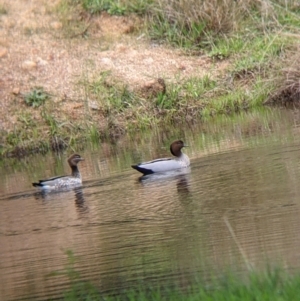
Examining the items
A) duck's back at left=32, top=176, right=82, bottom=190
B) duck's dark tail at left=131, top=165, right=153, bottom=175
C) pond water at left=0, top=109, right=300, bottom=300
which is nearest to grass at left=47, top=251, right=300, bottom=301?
pond water at left=0, top=109, right=300, bottom=300

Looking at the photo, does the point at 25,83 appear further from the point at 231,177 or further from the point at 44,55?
the point at 231,177

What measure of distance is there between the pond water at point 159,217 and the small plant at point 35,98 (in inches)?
168

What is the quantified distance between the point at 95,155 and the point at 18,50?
6.88m

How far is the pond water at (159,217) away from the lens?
9.49 metres

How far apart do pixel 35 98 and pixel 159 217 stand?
12430 mm

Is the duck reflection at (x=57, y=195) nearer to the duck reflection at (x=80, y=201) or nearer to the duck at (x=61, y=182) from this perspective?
the duck reflection at (x=80, y=201)

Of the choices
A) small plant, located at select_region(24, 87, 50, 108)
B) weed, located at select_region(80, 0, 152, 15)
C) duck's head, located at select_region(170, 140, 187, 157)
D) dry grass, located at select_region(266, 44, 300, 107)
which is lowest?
duck's head, located at select_region(170, 140, 187, 157)

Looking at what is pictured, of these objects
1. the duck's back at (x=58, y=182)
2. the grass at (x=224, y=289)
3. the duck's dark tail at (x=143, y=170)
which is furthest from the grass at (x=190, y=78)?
the grass at (x=224, y=289)

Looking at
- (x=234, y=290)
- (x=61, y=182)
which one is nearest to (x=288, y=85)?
(x=61, y=182)

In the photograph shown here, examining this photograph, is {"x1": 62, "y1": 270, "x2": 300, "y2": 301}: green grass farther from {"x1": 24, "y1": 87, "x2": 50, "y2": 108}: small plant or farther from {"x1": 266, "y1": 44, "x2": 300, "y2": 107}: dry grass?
{"x1": 24, "y1": 87, "x2": 50, "y2": 108}: small plant

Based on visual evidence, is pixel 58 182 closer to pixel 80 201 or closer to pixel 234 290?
pixel 80 201

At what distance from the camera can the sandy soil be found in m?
24.7

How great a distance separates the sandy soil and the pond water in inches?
192

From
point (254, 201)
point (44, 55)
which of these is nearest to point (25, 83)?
point (44, 55)
